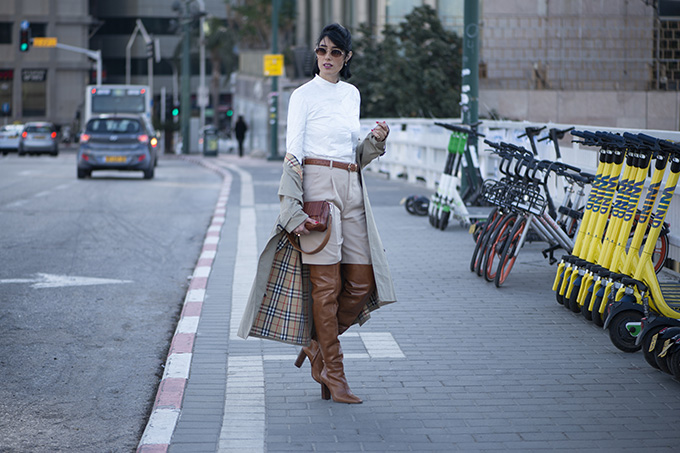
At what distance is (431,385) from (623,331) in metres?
1.50

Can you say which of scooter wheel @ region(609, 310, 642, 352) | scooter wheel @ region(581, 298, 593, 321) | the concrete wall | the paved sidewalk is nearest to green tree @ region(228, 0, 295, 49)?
the concrete wall

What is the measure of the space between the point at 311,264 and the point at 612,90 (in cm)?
2026

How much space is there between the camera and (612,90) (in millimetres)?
24266

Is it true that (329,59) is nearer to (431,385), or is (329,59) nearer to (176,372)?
(431,385)

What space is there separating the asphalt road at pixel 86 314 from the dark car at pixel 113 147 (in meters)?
7.20

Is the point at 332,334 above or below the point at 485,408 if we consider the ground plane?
above

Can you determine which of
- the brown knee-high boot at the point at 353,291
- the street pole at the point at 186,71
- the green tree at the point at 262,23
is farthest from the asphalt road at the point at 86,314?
the green tree at the point at 262,23

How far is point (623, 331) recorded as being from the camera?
655 cm

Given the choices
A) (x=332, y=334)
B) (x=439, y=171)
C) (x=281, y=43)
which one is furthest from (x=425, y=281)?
(x=281, y=43)

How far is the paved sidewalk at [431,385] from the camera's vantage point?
4.82 meters

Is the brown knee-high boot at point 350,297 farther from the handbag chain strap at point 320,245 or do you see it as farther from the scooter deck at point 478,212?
the scooter deck at point 478,212

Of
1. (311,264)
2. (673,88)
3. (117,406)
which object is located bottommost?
(117,406)

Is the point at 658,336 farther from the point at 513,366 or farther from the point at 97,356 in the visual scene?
the point at 97,356

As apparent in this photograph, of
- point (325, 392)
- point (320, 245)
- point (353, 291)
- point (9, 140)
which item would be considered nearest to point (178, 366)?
point (325, 392)
